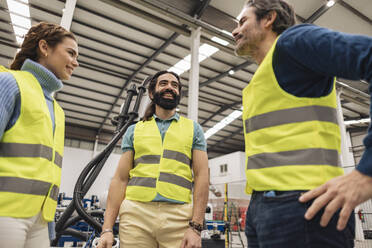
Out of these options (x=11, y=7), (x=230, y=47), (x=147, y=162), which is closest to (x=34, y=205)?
(x=147, y=162)

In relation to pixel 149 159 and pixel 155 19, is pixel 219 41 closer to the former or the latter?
pixel 155 19

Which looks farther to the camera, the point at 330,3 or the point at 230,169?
the point at 230,169

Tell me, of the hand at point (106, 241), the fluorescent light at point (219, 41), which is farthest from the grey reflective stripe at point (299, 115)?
the fluorescent light at point (219, 41)

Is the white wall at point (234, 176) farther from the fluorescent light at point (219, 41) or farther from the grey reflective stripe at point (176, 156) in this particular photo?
the grey reflective stripe at point (176, 156)

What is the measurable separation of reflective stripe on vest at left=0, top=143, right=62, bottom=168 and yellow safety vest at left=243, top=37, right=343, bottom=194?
911 mm

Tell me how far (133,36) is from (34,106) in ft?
27.7

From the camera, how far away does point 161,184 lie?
165 centimetres

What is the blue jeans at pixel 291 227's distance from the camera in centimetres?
74

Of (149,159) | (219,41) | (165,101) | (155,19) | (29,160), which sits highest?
(155,19)

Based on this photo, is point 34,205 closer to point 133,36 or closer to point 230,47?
point 230,47

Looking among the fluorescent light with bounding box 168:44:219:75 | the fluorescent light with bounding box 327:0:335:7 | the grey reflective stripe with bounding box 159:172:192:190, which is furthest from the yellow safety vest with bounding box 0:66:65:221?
the fluorescent light with bounding box 168:44:219:75

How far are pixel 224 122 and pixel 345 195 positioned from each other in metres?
15.2

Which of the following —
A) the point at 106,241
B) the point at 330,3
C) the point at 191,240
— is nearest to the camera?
the point at 191,240

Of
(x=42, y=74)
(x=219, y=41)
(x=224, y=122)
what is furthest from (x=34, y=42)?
(x=224, y=122)
